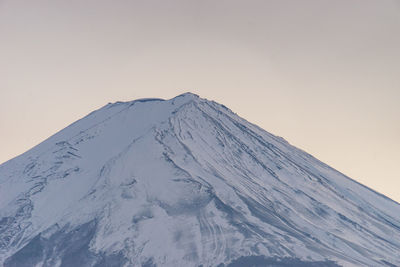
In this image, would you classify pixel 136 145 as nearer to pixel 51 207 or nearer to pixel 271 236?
pixel 51 207

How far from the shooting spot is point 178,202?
159 meters

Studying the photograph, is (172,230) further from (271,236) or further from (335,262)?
(335,262)

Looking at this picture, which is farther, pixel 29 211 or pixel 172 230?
pixel 29 211

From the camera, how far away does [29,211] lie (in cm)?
16725

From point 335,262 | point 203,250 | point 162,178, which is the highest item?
point 162,178

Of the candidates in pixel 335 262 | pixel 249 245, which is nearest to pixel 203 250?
pixel 249 245

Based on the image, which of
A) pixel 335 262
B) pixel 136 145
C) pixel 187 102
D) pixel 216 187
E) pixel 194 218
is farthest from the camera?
pixel 187 102

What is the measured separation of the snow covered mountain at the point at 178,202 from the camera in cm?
14700

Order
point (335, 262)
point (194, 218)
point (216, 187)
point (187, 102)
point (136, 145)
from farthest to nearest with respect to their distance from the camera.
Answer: point (187, 102), point (136, 145), point (216, 187), point (194, 218), point (335, 262)

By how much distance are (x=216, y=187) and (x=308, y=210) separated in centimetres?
1831

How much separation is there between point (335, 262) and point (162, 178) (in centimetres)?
3744

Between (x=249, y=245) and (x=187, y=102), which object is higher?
(x=187, y=102)

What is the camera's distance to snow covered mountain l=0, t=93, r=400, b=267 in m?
147

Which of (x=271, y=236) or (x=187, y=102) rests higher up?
(x=187, y=102)
